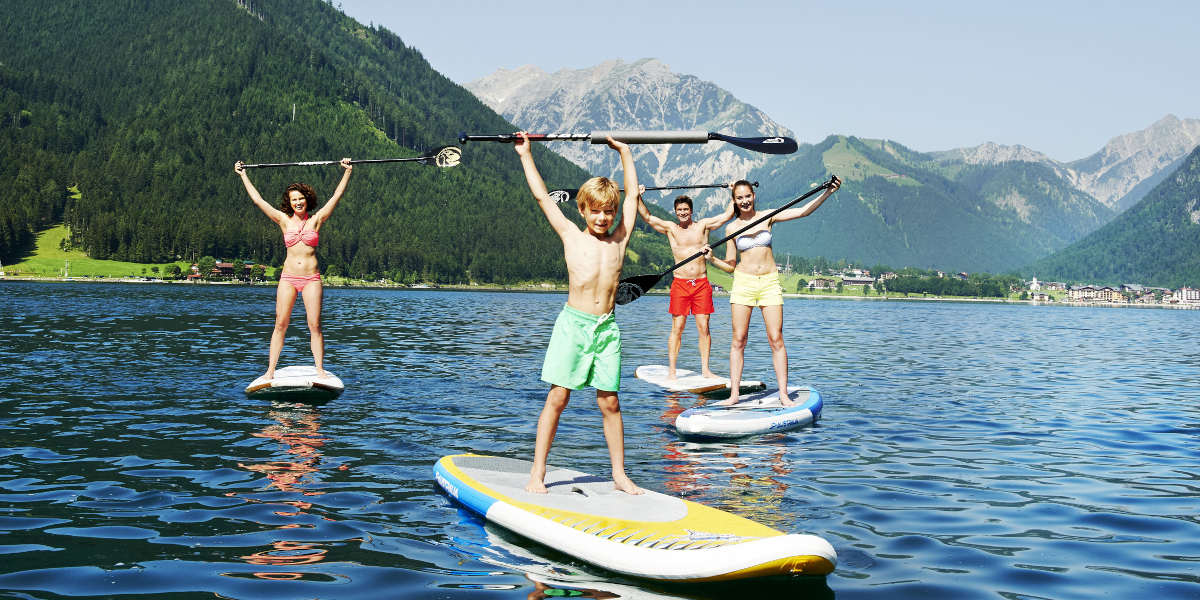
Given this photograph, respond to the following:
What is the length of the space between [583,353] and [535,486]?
144 cm

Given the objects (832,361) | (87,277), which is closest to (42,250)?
(87,277)

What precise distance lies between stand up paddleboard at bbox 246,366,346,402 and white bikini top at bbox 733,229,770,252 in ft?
24.7

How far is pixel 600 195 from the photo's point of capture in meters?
8.38

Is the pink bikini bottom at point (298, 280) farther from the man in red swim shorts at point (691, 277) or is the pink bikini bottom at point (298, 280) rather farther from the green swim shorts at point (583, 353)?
the green swim shorts at point (583, 353)

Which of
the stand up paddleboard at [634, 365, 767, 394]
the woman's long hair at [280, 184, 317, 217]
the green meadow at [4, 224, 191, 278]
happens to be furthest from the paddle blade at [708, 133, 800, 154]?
the green meadow at [4, 224, 191, 278]

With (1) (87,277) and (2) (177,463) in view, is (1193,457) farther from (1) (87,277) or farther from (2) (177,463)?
(1) (87,277)

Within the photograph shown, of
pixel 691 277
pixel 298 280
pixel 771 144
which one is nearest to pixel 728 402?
pixel 691 277

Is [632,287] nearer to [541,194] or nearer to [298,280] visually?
[541,194]

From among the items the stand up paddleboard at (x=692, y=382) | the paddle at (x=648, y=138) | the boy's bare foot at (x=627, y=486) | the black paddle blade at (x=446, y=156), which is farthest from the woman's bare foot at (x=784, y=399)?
the black paddle blade at (x=446, y=156)

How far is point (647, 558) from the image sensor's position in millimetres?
6887

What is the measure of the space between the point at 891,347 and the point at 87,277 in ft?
588

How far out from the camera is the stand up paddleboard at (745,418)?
43.8 feet

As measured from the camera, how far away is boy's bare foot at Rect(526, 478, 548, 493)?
28.8ft

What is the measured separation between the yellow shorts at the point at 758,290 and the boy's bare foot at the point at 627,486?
20.9 ft
